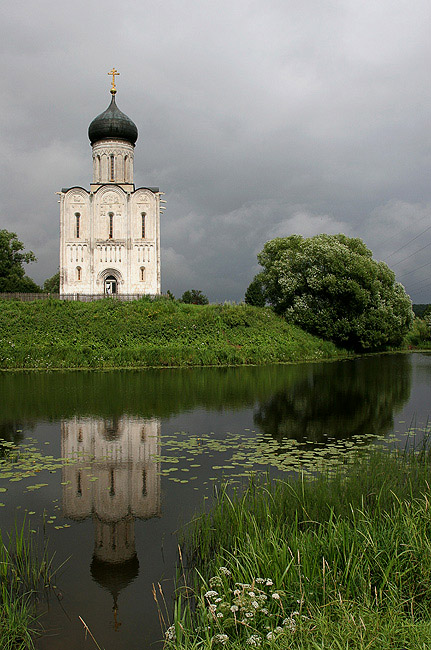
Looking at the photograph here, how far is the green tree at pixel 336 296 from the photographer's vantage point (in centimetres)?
3481

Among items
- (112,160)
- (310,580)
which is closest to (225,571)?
(310,580)

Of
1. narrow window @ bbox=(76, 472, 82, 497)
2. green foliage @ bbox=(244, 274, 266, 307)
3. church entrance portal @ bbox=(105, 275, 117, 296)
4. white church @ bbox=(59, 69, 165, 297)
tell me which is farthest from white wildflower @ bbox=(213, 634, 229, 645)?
green foliage @ bbox=(244, 274, 266, 307)

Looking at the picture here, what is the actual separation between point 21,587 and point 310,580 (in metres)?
2.49

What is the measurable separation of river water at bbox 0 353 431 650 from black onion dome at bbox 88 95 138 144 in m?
28.6

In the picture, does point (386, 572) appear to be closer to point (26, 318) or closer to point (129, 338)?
point (129, 338)

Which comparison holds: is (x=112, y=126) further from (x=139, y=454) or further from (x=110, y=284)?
(x=139, y=454)

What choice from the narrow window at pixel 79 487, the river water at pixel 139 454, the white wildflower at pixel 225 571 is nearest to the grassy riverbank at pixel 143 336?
the river water at pixel 139 454

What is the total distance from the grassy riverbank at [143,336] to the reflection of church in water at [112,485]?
43.6ft

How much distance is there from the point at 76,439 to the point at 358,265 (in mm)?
28725

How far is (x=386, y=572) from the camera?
4098 mm

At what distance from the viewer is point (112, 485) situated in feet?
24.0

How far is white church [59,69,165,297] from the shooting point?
1666 inches

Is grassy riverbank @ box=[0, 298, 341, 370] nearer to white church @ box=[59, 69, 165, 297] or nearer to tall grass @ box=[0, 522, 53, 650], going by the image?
white church @ box=[59, 69, 165, 297]

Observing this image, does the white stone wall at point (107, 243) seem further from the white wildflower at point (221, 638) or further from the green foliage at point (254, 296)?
the white wildflower at point (221, 638)
